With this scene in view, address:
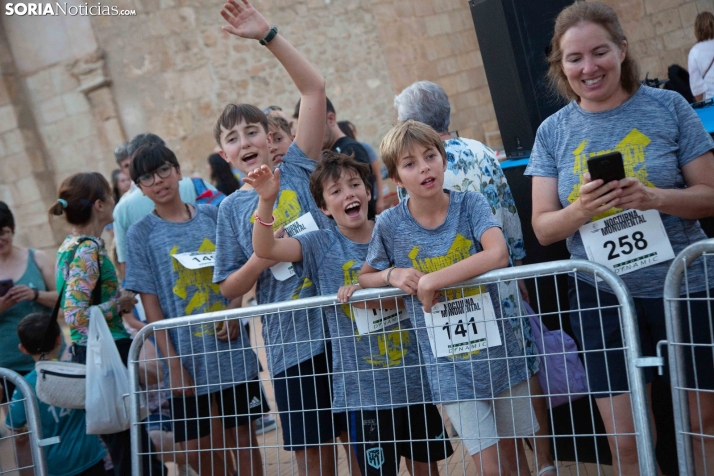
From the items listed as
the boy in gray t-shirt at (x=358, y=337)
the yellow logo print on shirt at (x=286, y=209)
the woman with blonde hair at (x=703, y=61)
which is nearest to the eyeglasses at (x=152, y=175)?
the yellow logo print on shirt at (x=286, y=209)

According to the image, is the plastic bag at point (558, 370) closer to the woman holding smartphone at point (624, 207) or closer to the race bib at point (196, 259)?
the woman holding smartphone at point (624, 207)

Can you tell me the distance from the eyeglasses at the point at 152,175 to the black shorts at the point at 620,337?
7.37 ft

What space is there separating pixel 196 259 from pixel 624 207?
217 centimetres

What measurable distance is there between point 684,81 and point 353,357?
7.36 metres

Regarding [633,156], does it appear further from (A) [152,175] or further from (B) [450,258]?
(A) [152,175]

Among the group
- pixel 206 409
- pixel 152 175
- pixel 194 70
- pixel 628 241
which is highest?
pixel 194 70

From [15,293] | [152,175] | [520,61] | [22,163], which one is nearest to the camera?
[152,175]

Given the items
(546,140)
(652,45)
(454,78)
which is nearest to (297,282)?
(546,140)

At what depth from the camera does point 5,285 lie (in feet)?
16.0

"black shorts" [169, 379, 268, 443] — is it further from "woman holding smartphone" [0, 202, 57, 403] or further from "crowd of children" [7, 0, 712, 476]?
"woman holding smartphone" [0, 202, 57, 403]

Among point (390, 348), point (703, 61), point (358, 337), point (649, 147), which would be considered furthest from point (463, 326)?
point (703, 61)

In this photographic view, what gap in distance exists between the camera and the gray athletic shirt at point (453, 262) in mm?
2975

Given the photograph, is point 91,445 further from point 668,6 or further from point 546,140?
point 668,6

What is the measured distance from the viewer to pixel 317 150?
3.92m
